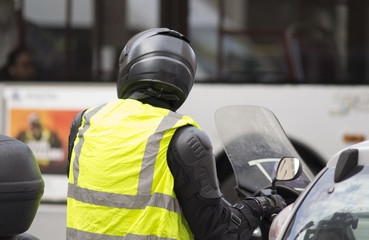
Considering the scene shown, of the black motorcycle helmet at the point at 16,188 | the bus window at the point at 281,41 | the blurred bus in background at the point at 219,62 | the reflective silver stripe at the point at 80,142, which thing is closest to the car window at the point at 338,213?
the reflective silver stripe at the point at 80,142

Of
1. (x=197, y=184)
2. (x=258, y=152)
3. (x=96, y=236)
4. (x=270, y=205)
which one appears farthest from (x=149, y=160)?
(x=258, y=152)

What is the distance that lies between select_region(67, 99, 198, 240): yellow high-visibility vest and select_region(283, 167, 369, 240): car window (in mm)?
437

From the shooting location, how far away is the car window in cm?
270

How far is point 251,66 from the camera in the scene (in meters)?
7.95

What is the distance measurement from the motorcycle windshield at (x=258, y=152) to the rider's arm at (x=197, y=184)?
75 cm

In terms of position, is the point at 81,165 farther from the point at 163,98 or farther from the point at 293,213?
the point at 293,213

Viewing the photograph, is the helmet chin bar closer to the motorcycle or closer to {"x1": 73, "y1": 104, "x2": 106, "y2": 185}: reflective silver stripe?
{"x1": 73, "y1": 104, "x2": 106, "y2": 185}: reflective silver stripe

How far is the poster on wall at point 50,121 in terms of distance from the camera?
25.6ft

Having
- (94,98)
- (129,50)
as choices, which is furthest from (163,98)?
(94,98)

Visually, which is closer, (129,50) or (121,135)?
(121,135)

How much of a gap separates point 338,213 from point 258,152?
87 cm

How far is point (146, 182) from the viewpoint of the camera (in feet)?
8.88

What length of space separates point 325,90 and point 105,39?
2.36 m

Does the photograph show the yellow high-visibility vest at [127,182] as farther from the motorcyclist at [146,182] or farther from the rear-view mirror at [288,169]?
the rear-view mirror at [288,169]
